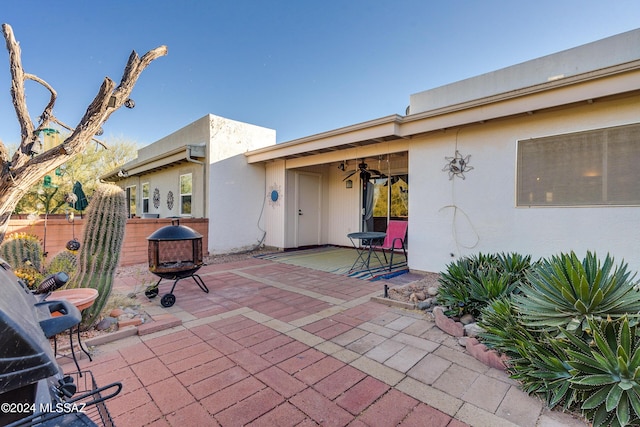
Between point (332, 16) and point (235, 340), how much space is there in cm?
791

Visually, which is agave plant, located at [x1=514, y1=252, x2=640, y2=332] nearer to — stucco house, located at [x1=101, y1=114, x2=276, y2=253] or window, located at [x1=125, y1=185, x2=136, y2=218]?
stucco house, located at [x1=101, y1=114, x2=276, y2=253]

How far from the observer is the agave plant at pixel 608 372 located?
62.3 inches

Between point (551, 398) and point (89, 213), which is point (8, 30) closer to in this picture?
point (89, 213)

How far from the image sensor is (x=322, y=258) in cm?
745

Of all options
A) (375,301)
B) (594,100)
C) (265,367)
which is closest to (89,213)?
(265,367)

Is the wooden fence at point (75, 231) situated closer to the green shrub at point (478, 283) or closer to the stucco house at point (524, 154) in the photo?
the stucco house at point (524, 154)

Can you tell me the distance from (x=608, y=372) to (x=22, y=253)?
22.0 feet

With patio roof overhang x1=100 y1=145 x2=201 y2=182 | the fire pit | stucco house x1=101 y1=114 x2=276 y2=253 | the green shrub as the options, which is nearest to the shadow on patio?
stucco house x1=101 y1=114 x2=276 y2=253

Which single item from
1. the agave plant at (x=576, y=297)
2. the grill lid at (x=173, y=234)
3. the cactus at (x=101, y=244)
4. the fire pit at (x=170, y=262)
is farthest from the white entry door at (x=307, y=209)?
the agave plant at (x=576, y=297)

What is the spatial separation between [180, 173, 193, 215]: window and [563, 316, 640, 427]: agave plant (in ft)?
30.7

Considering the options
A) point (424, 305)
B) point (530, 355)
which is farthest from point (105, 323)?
point (530, 355)

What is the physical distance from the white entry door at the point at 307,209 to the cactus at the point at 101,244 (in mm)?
5654

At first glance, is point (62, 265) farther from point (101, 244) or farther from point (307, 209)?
point (307, 209)

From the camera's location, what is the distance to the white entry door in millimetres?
8820
